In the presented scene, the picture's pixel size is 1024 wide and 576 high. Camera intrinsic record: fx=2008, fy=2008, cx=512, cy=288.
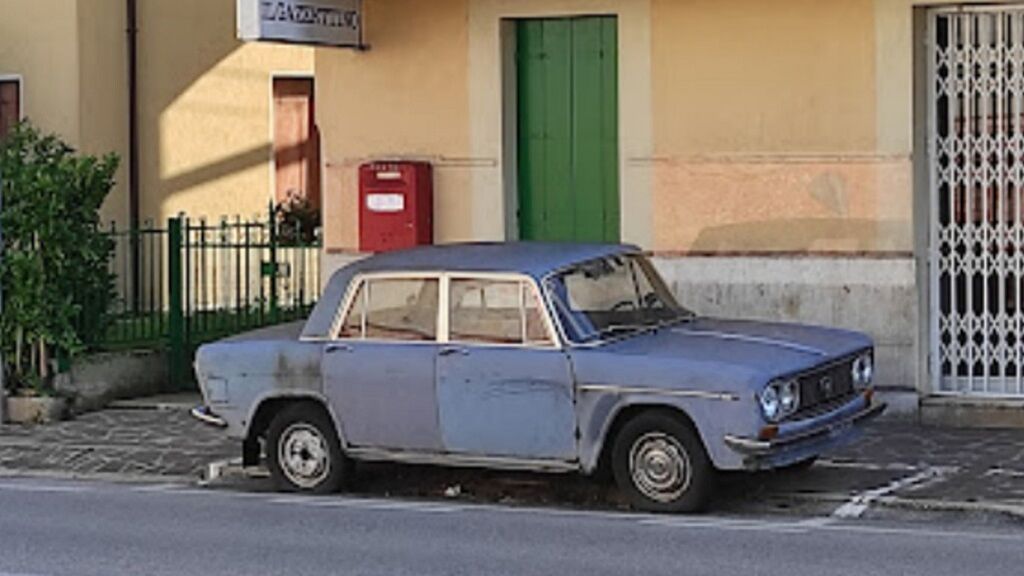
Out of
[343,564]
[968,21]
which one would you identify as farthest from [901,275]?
[343,564]

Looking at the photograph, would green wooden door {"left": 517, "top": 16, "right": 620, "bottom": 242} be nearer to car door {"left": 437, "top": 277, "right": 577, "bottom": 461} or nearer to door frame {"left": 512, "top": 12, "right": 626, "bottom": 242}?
door frame {"left": 512, "top": 12, "right": 626, "bottom": 242}

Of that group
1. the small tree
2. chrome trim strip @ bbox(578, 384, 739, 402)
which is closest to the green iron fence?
the small tree

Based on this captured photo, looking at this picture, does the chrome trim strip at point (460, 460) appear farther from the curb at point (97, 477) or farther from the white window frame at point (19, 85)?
the white window frame at point (19, 85)

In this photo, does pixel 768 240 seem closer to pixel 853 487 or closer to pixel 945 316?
pixel 945 316

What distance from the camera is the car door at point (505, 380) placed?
11938 millimetres

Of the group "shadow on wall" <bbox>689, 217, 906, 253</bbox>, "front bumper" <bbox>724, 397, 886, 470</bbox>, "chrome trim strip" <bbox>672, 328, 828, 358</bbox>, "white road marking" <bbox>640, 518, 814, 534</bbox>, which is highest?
"shadow on wall" <bbox>689, 217, 906, 253</bbox>

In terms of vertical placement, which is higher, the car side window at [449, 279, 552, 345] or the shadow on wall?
the shadow on wall

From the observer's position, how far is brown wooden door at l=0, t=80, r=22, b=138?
21.0 metres

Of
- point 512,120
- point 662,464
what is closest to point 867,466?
point 662,464

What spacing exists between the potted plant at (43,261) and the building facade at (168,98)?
368 cm

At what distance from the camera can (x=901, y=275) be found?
A: 15.2 meters

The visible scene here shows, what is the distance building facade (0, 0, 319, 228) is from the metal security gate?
9340 millimetres

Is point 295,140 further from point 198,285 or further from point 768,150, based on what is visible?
point 768,150

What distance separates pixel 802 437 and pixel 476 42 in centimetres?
611
